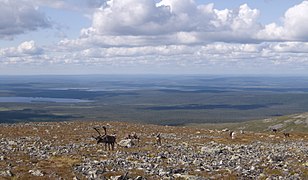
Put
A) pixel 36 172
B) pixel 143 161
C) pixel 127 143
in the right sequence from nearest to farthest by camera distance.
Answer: pixel 36 172
pixel 143 161
pixel 127 143

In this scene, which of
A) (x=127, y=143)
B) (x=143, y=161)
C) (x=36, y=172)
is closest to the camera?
(x=36, y=172)

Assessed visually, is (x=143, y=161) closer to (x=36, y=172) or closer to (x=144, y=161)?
(x=144, y=161)

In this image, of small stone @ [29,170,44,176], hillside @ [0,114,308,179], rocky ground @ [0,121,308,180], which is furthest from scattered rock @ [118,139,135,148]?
small stone @ [29,170,44,176]

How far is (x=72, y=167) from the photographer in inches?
1129

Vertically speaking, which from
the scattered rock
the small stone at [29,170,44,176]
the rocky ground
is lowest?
the scattered rock

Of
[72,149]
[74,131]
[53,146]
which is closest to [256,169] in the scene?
[72,149]

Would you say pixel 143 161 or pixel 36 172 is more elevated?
pixel 36 172

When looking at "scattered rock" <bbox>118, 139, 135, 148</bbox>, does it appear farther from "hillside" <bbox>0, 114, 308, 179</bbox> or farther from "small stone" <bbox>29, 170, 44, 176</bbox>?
"small stone" <bbox>29, 170, 44, 176</bbox>

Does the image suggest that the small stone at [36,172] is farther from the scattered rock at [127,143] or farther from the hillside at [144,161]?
the scattered rock at [127,143]

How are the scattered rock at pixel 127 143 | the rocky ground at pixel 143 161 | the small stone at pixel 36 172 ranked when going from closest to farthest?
the small stone at pixel 36 172
the rocky ground at pixel 143 161
the scattered rock at pixel 127 143

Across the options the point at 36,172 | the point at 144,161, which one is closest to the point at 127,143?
the point at 144,161

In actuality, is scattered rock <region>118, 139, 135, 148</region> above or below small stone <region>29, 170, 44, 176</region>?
below

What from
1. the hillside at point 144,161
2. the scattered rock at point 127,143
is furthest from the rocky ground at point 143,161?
the scattered rock at point 127,143

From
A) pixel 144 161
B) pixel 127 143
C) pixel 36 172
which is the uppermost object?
pixel 36 172
